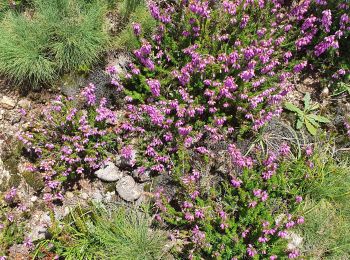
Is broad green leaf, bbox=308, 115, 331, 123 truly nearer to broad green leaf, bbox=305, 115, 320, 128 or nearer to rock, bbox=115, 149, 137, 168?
broad green leaf, bbox=305, 115, 320, 128

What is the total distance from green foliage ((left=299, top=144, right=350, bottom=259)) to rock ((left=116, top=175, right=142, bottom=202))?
2.41 meters

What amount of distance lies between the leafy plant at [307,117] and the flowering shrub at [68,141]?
283cm

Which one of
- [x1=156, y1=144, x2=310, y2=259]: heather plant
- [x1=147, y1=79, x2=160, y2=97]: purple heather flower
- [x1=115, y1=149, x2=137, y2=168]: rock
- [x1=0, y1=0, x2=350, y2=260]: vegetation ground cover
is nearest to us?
[x1=156, y1=144, x2=310, y2=259]: heather plant

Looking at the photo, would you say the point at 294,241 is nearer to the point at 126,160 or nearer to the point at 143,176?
the point at 143,176

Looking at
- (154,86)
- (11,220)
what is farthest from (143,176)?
(11,220)

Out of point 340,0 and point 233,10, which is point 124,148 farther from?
point 340,0

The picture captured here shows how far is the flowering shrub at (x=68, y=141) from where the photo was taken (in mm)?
5281

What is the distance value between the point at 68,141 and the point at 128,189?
1.14 metres

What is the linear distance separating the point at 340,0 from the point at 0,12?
5389 mm

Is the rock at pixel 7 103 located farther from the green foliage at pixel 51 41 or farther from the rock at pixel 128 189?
the rock at pixel 128 189

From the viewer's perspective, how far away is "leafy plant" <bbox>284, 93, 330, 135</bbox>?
569 cm

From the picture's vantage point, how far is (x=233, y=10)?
18.0 feet

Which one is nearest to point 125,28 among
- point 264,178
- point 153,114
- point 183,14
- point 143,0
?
point 143,0

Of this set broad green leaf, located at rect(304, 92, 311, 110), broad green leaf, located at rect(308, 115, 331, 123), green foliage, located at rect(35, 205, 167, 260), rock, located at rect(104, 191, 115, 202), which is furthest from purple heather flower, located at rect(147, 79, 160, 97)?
broad green leaf, located at rect(308, 115, 331, 123)
